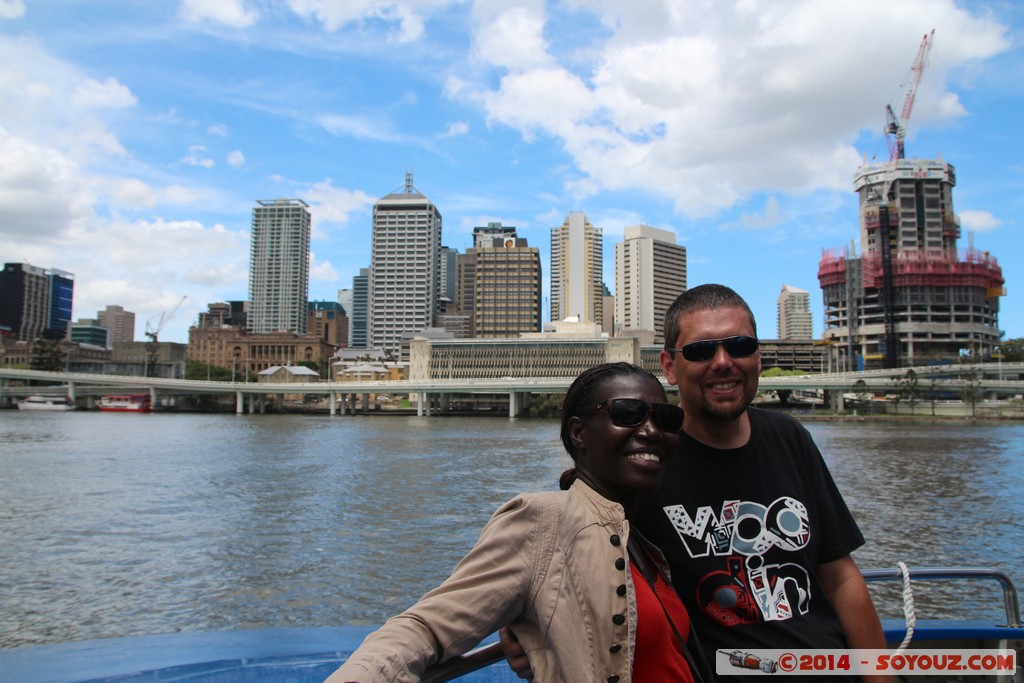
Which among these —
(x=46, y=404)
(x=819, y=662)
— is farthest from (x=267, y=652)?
(x=46, y=404)

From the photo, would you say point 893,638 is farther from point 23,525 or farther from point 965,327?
point 965,327

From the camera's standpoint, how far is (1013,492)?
Result: 61.9 feet

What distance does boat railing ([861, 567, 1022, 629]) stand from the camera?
3.16 m

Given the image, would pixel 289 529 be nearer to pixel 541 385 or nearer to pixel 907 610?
pixel 907 610

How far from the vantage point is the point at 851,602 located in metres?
2.44

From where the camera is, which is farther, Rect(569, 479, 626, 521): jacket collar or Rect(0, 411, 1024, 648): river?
Rect(0, 411, 1024, 648): river

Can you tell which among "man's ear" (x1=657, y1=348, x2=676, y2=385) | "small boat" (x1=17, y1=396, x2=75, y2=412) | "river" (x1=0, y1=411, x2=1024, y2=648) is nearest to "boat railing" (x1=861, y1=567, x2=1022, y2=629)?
"man's ear" (x1=657, y1=348, x2=676, y2=385)

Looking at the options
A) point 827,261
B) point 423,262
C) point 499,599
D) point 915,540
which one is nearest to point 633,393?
point 499,599

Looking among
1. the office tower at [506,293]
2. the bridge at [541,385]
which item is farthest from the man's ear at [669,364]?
the office tower at [506,293]

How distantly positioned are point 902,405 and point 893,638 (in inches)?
3343

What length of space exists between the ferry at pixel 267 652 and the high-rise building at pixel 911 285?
4810 inches

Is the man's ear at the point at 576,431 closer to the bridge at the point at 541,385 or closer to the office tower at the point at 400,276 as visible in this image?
the bridge at the point at 541,385

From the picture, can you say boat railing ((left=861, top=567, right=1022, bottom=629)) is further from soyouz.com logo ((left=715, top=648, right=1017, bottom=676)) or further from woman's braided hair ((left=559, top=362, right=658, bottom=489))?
woman's braided hair ((left=559, top=362, right=658, bottom=489))

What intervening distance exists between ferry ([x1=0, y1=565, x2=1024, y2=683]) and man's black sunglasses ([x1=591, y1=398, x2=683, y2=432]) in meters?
1.39
